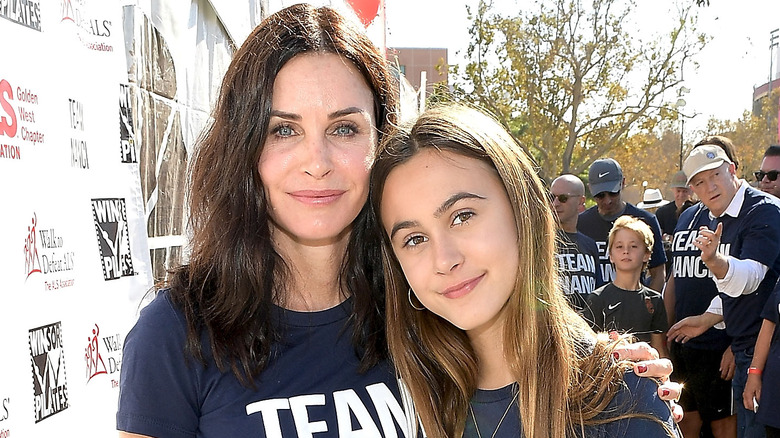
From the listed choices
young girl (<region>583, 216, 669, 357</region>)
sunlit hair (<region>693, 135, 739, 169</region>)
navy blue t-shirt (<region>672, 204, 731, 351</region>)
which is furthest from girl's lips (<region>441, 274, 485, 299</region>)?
sunlit hair (<region>693, 135, 739, 169</region>)

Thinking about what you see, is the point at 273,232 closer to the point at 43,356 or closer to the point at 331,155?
the point at 331,155

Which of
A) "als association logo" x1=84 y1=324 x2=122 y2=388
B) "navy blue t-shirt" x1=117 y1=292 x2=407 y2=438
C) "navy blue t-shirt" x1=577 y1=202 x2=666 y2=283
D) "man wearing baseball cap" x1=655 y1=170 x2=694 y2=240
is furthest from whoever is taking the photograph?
"man wearing baseball cap" x1=655 y1=170 x2=694 y2=240

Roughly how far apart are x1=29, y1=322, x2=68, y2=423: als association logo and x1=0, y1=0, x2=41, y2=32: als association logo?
0.77 meters

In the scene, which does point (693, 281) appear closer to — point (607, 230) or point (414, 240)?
point (607, 230)

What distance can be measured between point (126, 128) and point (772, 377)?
3.76 metres

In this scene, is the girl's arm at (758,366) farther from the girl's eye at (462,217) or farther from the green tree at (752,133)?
the green tree at (752,133)

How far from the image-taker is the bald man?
17.3 ft

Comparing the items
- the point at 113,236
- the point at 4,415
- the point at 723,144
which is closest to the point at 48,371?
the point at 4,415

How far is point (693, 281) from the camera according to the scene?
5230 mm

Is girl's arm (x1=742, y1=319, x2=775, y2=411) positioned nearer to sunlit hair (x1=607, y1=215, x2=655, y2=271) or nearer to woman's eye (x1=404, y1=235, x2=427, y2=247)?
sunlit hair (x1=607, y1=215, x2=655, y2=271)

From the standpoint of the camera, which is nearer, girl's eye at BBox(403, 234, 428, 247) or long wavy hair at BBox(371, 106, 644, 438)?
long wavy hair at BBox(371, 106, 644, 438)

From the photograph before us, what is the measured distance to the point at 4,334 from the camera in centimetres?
171

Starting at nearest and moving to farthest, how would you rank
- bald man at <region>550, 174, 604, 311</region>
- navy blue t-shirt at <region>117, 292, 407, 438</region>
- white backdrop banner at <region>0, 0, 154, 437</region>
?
navy blue t-shirt at <region>117, 292, 407, 438</region> < white backdrop banner at <region>0, 0, 154, 437</region> < bald man at <region>550, 174, 604, 311</region>

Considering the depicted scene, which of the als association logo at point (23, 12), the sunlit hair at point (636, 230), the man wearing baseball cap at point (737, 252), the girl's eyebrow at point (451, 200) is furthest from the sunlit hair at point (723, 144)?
the als association logo at point (23, 12)
